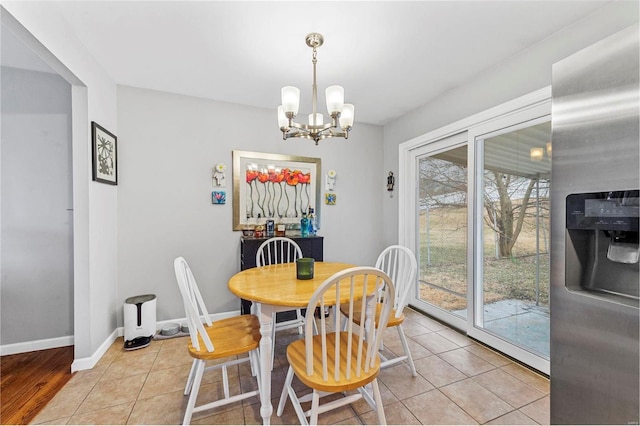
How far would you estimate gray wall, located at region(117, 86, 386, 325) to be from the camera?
2682 millimetres

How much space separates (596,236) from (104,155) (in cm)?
328

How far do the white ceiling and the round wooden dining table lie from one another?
1.69 metres

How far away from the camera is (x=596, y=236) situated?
46.6 inches

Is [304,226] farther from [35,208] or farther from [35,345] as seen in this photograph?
[35,345]

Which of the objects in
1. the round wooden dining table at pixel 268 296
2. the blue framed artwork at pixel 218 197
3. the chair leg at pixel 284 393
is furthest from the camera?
the blue framed artwork at pixel 218 197

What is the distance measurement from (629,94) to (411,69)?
161 cm

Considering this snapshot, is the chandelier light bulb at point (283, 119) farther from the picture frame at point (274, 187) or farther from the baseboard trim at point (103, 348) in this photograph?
the baseboard trim at point (103, 348)

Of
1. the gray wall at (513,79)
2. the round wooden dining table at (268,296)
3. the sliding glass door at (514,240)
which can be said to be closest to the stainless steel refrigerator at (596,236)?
the gray wall at (513,79)

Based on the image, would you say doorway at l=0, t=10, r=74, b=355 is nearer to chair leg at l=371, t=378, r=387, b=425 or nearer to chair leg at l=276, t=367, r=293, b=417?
chair leg at l=276, t=367, r=293, b=417

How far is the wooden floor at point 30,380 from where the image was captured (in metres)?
1.66

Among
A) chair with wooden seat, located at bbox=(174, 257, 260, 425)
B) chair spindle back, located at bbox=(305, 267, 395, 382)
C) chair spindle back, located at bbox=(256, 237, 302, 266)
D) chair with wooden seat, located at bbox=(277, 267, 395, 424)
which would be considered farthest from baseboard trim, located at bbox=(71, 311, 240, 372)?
chair spindle back, located at bbox=(305, 267, 395, 382)

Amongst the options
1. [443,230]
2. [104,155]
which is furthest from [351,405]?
[104,155]

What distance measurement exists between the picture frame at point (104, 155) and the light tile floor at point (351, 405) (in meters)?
1.50

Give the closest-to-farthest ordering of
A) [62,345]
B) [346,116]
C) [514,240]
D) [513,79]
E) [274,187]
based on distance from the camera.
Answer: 1. [346,116]
2. [513,79]
3. [514,240]
4. [62,345]
5. [274,187]
